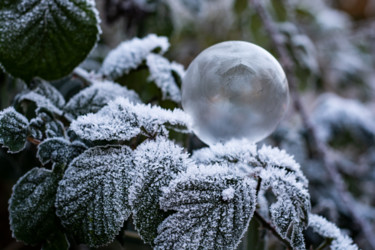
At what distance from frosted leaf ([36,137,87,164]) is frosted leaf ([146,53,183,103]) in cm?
15

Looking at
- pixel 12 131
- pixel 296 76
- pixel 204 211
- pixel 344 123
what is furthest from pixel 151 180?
pixel 344 123

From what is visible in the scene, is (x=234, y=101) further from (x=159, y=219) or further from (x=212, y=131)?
(x=159, y=219)

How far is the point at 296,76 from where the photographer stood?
1.02 m

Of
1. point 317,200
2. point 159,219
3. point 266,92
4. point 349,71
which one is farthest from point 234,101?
point 349,71

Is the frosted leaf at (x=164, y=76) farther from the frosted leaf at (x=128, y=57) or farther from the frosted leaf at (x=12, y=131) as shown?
the frosted leaf at (x=12, y=131)

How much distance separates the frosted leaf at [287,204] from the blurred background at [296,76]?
13 centimetres

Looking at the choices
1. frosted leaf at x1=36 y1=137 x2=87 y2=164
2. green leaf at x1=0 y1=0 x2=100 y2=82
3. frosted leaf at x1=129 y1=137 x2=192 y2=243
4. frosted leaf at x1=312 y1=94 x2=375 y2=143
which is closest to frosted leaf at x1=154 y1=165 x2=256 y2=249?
frosted leaf at x1=129 y1=137 x2=192 y2=243

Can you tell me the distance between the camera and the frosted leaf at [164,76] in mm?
514

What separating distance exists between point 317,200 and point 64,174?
73 centimetres

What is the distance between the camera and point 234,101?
410mm

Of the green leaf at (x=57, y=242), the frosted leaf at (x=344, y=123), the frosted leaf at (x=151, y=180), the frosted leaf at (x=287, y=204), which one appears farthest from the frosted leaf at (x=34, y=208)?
the frosted leaf at (x=344, y=123)

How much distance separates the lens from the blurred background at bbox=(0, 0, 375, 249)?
77cm

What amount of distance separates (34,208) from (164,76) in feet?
0.80

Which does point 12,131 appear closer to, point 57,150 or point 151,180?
point 57,150
